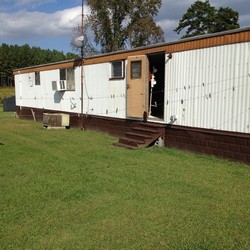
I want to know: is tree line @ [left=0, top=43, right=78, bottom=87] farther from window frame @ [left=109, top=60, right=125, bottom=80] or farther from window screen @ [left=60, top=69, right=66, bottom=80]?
window frame @ [left=109, top=60, right=125, bottom=80]

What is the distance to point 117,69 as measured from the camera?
1137 centimetres

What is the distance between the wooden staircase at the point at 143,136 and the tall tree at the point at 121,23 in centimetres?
2500

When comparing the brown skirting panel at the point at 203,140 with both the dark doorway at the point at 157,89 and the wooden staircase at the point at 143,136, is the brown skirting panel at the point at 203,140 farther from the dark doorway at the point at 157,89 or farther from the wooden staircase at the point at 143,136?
the dark doorway at the point at 157,89

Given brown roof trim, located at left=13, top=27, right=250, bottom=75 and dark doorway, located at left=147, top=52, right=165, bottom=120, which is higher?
brown roof trim, located at left=13, top=27, right=250, bottom=75

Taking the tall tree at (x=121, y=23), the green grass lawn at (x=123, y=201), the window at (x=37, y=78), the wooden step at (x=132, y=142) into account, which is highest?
the tall tree at (x=121, y=23)

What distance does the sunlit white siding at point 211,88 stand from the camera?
7.29m

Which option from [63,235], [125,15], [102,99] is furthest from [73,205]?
[125,15]

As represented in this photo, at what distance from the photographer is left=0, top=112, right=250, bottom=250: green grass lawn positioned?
3799 millimetres

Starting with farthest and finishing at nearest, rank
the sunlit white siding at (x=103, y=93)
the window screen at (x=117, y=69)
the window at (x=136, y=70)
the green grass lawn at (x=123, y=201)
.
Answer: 1. the sunlit white siding at (x=103, y=93)
2. the window screen at (x=117, y=69)
3. the window at (x=136, y=70)
4. the green grass lawn at (x=123, y=201)

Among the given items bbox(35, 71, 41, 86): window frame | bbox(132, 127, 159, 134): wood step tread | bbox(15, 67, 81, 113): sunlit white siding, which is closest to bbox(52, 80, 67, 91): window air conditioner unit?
bbox(15, 67, 81, 113): sunlit white siding

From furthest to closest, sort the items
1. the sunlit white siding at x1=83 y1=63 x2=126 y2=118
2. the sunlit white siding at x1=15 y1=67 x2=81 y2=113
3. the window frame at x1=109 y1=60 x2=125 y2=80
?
the sunlit white siding at x1=15 y1=67 x2=81 y2=113 → the sunlit white siding at x1=83 y1=63 x2=126 y2=118 → the window frame at x1=109 y1=60 x2=125 y2=80

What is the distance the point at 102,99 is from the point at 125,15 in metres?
24.2

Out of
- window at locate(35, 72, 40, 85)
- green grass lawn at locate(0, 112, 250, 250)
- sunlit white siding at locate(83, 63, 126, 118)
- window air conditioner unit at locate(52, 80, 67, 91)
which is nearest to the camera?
green grass lawn at locate(0, 112, 250, 250)

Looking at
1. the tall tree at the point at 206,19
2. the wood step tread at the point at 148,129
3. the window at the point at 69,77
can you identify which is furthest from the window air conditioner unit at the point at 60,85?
the tall tree at the point at 206,19
